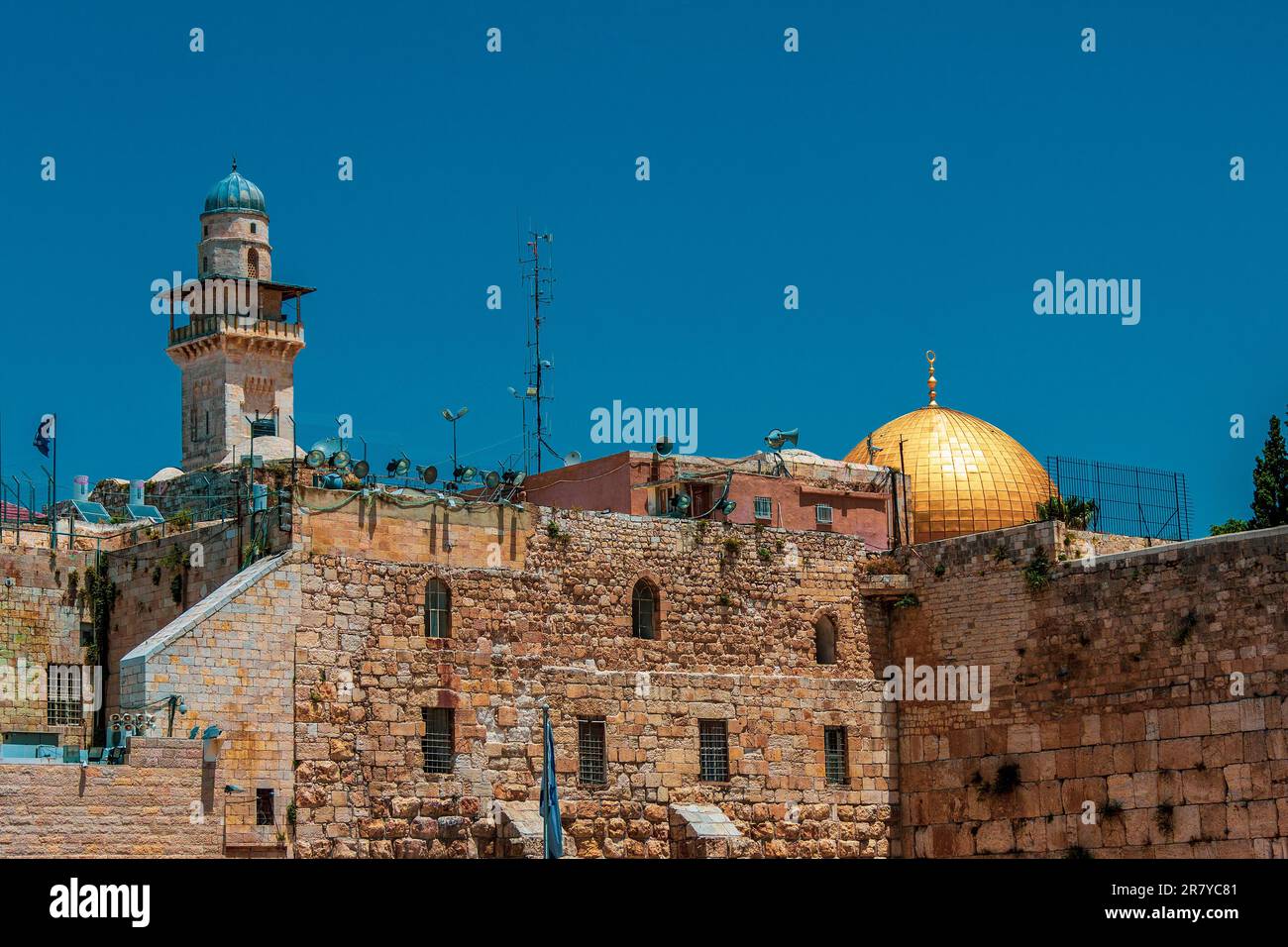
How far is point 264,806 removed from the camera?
2880 centimetres

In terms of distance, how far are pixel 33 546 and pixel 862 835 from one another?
1271 centimetres

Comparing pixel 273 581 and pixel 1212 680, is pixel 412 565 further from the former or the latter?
pixel 1212 680

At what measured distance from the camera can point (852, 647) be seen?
34656mm

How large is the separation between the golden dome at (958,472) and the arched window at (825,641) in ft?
12.9

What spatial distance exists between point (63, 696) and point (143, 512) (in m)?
5.67

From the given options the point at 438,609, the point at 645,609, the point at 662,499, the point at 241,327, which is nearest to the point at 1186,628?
the point at 645,609

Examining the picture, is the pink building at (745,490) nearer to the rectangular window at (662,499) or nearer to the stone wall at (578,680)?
the rectangular window at (662,499)

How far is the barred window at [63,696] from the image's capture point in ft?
105

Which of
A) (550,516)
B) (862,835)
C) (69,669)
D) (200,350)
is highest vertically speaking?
(200,350)

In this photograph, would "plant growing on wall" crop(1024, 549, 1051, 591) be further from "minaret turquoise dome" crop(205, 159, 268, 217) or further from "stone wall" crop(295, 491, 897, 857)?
"minaret turquoise dome" crop(205, 159, 268, 217)

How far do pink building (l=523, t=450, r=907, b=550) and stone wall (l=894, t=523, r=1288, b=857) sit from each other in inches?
99.3

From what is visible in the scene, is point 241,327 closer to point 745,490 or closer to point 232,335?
point 232,335

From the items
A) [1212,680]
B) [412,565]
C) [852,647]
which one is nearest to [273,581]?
[412,565]

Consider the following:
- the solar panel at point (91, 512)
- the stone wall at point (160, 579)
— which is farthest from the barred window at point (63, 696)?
the solar panel at point (91, 512)
